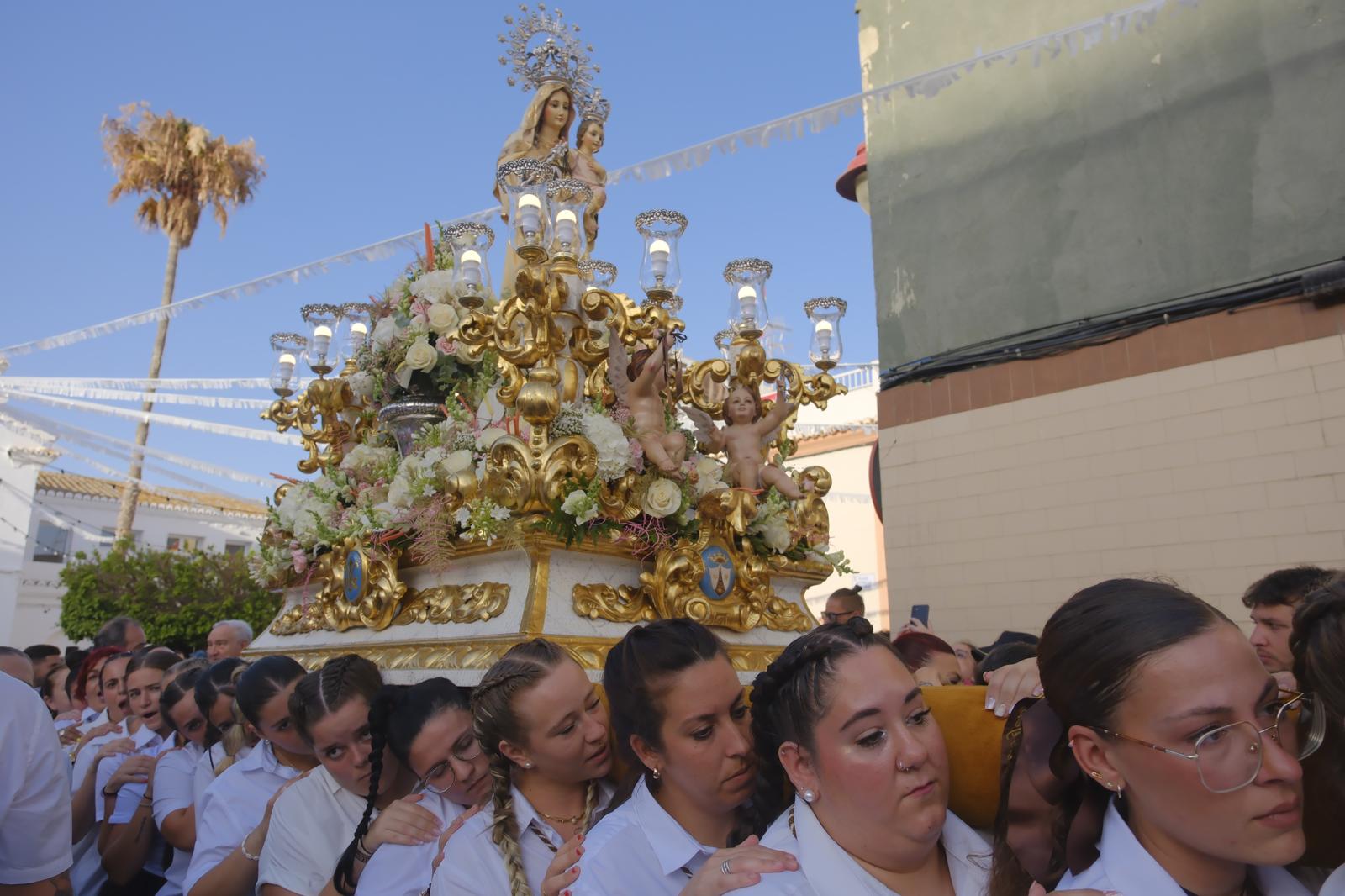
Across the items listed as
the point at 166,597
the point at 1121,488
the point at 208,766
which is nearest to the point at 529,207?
the point at 208,766

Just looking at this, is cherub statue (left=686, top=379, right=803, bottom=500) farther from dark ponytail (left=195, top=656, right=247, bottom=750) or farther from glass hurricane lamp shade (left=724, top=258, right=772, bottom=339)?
dark ponytail (left=195, top=656, right=247, bottom=750)

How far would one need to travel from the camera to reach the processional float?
142 inches

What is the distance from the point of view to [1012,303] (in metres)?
7.04

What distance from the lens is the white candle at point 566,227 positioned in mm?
3861

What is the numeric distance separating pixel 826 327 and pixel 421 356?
5.88 feet

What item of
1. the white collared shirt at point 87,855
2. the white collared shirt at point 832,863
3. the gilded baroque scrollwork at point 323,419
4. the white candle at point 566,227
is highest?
the white candle at point 566,227

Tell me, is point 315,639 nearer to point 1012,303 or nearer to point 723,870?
point 723,870

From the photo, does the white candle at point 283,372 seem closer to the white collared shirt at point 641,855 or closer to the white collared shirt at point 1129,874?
the white collared shirt at point 641,855

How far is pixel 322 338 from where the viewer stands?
4887mm

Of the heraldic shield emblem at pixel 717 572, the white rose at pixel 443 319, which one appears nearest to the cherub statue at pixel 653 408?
the heraldic shield emblem at pixel 717 572

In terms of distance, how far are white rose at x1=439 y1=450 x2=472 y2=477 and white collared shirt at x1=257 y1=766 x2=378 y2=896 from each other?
119 centimetres

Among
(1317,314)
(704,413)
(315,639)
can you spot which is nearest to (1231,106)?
(1317,314)

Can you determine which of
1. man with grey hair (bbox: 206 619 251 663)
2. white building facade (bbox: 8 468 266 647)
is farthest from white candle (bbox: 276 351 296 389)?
white building facade (bbox: 8 468 266 647)

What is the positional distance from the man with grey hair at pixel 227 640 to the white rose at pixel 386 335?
235 centimetres
